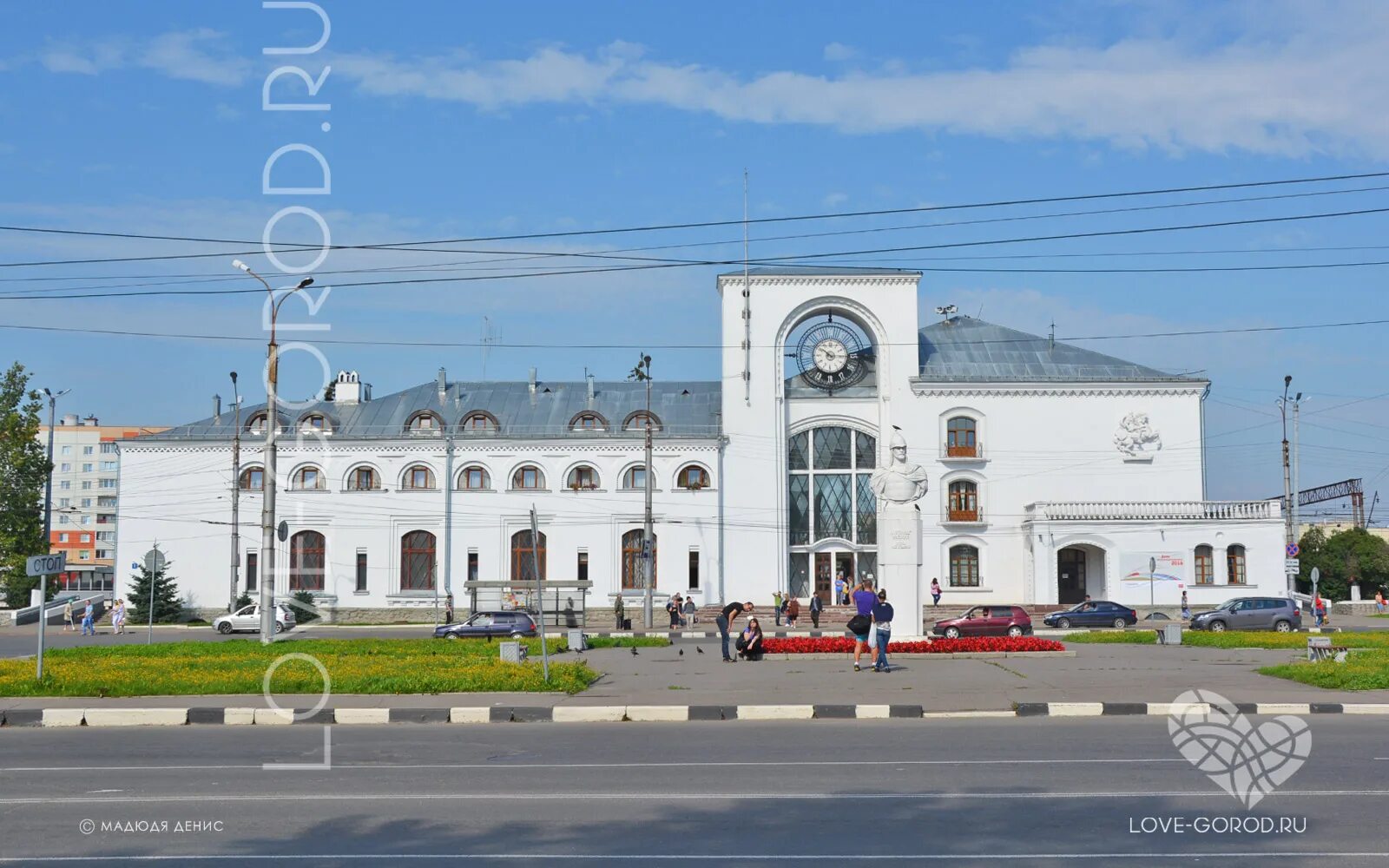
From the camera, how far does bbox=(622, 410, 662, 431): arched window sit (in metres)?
55.2

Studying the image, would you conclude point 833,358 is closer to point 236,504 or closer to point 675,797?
point 236,504

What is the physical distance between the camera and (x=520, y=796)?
10.4 meters

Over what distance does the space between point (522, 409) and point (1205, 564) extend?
3070 centimetres

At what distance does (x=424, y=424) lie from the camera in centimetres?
5559

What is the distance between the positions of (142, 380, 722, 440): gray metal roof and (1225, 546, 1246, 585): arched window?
73.1 feet

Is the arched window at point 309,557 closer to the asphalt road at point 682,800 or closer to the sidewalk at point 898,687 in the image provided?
the sidewalk at point 898,687

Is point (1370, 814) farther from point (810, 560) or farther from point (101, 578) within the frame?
point (101, 578)

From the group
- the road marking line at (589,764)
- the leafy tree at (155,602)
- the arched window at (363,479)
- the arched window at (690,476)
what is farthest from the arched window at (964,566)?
the road marking line at (589,764)

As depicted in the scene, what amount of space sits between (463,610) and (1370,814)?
4669 centimetres

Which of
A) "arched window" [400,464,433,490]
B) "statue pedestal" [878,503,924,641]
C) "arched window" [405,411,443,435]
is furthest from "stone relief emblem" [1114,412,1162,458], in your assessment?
"arched window" [400,464,433,490]

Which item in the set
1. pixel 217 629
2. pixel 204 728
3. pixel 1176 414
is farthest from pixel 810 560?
pixel 204 728

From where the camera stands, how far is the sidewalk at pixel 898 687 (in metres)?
17.3

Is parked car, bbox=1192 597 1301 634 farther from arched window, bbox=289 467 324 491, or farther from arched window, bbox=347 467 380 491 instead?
arched window, bbox=289 467 324 491

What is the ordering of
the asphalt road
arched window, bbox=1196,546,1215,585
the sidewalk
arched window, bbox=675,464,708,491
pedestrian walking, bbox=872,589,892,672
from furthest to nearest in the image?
arched window, bbox=675,464,708,491, arched window, bbox=1196,546,1215,585, pedestrian walking, bbox=872,589,892,672, the sidewalk, the asphalt road
